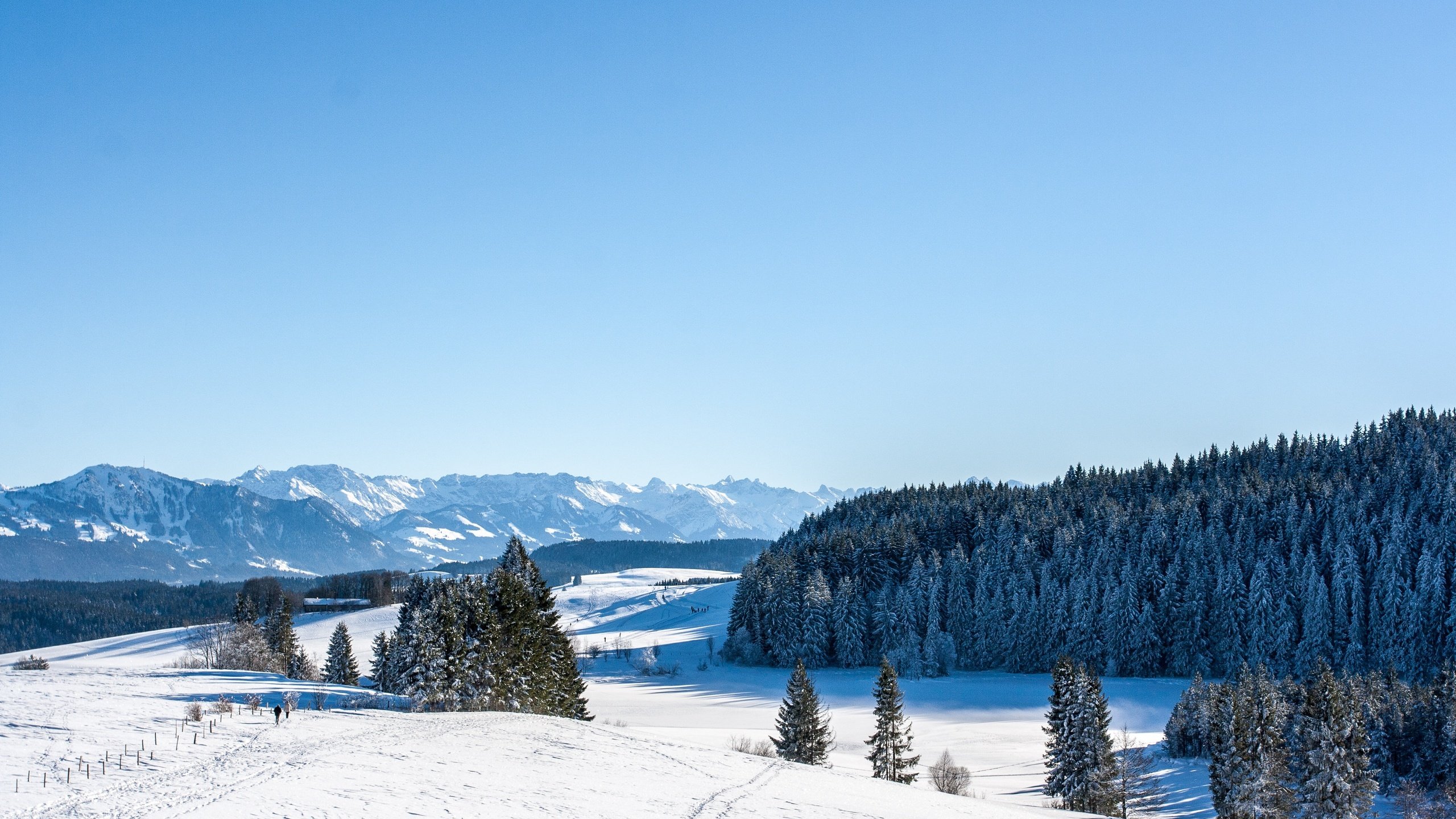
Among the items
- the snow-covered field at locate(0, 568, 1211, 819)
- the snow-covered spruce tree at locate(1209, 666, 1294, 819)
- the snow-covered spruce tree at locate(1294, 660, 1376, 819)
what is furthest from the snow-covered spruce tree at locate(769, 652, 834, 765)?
the snow-covered spruce tree at locate(1294, 660, 1376, 819)

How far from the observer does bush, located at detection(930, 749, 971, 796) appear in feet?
190

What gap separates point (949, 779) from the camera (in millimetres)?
59469

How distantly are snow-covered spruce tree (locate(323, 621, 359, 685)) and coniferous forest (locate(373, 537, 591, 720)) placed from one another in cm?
3088

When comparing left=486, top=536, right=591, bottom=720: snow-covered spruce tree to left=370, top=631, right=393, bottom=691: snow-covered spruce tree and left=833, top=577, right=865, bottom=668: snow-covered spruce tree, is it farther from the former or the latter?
left=833, top=577, right=865, bottom=668: snow-covered spruce tree

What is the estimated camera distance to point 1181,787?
69.8m

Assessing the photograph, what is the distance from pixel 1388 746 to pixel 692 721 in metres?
56.8

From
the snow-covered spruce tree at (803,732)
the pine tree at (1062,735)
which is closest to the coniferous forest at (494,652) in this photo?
the snow-covered spruce tree at (803,732)

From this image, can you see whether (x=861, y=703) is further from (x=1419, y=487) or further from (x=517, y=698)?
(x=1419, y=487)

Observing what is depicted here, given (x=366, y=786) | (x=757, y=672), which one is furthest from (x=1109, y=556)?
(x=366, y=786)

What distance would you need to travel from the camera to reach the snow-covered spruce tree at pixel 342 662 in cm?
9644

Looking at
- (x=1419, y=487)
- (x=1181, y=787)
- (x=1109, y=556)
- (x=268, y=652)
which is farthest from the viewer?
(x=1109, y=556)

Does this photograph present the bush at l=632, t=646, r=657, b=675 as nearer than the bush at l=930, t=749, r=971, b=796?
No

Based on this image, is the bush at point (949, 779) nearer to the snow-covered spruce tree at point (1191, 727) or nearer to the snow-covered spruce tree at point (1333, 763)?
the snow-covered spruce tree at point (1333, 763)

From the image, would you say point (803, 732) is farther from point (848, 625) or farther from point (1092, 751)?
point (848, 625)
